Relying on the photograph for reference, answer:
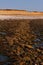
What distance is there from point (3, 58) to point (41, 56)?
2.76 meters

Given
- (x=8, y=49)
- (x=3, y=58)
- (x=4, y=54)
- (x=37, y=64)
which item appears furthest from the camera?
(x=8, y=49)

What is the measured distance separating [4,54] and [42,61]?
12.3 ft

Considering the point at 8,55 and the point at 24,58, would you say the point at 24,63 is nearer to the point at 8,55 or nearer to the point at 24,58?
the point at 24,58

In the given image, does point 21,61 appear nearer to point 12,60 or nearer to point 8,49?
point 12,60

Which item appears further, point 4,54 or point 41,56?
point 4,54

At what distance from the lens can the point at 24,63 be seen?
14.2 metres

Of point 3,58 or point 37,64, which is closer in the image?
point 37,64

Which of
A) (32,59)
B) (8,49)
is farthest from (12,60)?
(8,49)

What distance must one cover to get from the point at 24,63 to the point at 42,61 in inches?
50.7

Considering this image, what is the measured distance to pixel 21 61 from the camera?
14.8 metres

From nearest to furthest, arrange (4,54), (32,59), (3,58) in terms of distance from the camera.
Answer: (32,59) → (3,58) → (4,54)

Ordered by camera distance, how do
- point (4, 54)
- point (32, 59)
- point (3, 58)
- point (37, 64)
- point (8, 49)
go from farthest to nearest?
point (8, 49) < point (4, 54) < point (3, 58) < point (32, 59) < point (37, 64)

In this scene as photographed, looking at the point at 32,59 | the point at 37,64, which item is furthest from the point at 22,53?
the point at 37,64

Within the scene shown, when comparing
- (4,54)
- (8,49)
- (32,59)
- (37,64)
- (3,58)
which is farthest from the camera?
(8,49)
